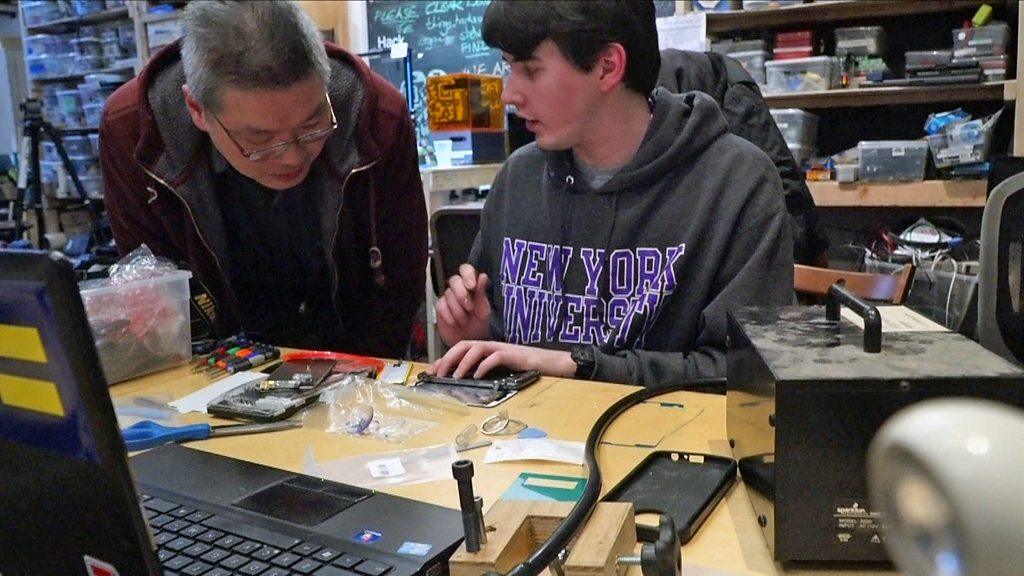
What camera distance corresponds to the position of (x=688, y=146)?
4.14ft

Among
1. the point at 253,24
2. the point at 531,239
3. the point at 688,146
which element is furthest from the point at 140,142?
the point at 688,146

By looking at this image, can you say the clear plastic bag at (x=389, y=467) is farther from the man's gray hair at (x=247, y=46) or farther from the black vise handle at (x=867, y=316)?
the man's gray hair at (x=247, y=46)

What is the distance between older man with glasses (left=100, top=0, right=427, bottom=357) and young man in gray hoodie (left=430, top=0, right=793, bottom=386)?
1.08ft

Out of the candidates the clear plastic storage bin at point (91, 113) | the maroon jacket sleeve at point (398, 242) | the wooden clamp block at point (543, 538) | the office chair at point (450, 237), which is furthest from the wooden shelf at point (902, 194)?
the clear plastic storage bin at point (91, 113)

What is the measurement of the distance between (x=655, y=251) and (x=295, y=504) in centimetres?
70

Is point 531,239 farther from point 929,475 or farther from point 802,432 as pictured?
point 929,475

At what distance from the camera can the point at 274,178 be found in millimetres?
1369

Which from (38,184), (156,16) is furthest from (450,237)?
(38,184)

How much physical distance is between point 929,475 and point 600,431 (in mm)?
634

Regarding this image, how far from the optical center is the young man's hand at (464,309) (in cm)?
123

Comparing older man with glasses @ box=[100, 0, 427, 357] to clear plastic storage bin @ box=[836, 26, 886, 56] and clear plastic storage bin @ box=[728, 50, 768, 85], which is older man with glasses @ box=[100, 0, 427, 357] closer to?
clear plastic storage bin @ box=[728, 50, 768, 85]

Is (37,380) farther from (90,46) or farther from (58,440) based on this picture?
(90,46)

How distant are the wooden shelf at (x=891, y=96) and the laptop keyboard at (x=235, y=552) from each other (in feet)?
8.16

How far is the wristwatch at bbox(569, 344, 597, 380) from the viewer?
43.1 inches
